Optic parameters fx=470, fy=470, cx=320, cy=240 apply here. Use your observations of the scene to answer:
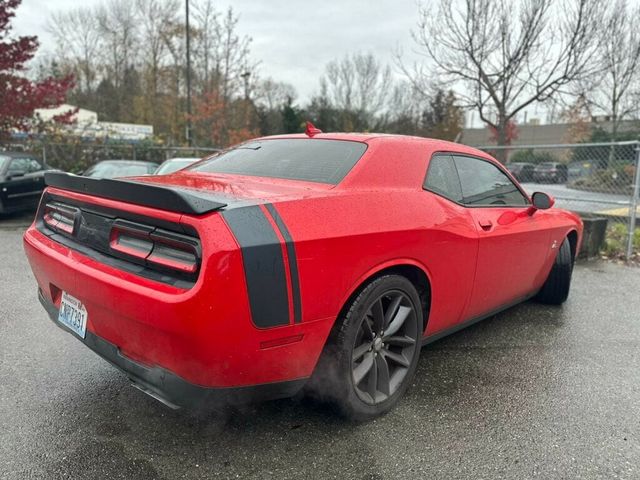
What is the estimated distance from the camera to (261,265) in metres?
1.85

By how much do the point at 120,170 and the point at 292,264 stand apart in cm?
834

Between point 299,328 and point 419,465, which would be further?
point 419,465

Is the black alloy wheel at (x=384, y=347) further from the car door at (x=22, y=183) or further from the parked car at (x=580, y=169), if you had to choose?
the car door at (x=22, y=183)

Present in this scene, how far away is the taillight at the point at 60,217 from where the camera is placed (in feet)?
8.22

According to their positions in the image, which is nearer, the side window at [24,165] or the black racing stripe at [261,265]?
the black racing stripe at [261,265]

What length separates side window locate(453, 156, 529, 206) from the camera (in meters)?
3.22

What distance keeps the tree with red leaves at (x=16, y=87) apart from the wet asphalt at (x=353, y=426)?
39.2ft

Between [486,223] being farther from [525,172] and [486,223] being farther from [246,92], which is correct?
[246,92]

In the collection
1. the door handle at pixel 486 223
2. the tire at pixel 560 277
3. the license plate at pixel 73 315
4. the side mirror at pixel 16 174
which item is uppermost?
the door handle at pixel 486 223

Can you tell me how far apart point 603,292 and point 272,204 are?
4.73m

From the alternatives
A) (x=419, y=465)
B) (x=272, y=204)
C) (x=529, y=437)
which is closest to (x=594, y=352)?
(x=529, y=437)

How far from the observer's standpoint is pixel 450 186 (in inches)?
121

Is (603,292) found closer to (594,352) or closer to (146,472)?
(594,352)

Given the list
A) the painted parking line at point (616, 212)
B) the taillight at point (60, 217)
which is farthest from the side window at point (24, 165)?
the painted parking line at point (616, 212)
